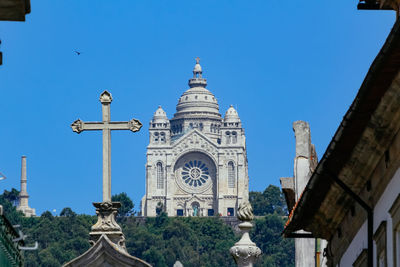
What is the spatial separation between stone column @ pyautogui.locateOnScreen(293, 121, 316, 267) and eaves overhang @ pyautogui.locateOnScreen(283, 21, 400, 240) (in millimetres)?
8211

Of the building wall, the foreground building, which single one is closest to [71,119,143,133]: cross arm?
the foreground building

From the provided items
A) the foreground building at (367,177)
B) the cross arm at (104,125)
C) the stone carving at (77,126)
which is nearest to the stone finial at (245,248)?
the cross arm at (104,125)

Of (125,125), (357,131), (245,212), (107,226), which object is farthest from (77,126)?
(357,131)

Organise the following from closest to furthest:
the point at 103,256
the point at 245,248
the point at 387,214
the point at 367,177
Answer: the point at 387,214 < the point at 367,177 < the point at 103,256 < the point at 245,248

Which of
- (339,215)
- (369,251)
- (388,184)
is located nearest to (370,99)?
(388,184)

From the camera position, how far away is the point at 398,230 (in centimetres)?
1719

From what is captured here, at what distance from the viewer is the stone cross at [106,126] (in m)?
27.6

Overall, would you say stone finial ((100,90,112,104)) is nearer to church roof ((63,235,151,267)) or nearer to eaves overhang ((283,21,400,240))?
church roof ((63,235,151,267))

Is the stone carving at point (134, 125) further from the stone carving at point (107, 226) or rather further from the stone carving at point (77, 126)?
the stone carving at point (107, 226)

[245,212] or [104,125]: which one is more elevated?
[104,125]

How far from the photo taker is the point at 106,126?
27984 millimetres

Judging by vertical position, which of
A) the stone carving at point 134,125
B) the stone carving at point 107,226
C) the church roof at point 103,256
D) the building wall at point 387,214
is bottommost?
the building wall at point 387,214

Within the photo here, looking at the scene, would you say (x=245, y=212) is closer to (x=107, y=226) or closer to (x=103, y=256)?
(x=107, y=226)

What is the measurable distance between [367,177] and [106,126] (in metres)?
9.74
